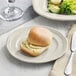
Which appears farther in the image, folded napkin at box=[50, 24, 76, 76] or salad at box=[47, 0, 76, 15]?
salad at box=[47, 0, 76, 15]

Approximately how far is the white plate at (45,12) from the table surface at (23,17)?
0.03 m

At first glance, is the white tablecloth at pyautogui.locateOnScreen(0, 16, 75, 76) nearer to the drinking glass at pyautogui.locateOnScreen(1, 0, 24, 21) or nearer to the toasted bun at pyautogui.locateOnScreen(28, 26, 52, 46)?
the toasted bun at pyautogui.locateOnScreen(28, 26, 52, 46)

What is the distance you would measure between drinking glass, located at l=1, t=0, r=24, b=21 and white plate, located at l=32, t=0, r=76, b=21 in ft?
0.19

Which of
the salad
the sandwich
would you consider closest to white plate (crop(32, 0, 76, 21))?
the salad

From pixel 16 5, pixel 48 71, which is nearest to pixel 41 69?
pixel 48 71

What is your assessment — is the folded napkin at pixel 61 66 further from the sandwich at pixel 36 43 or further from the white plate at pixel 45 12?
the white plate at pixel 45 12

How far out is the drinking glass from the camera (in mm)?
848

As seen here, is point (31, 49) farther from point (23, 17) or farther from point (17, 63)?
point (23, 17)

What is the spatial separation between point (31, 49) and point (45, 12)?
0.70 feet

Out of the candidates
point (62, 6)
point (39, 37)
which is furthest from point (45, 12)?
point (39, 37)

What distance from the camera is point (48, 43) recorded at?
659 mm

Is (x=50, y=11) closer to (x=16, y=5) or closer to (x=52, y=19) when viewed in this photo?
(x=52, y=19)

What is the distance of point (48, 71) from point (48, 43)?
0.25 ft

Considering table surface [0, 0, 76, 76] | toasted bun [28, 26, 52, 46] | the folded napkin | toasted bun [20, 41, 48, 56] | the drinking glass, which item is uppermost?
toasted bun [28, 26, 52, 46]
